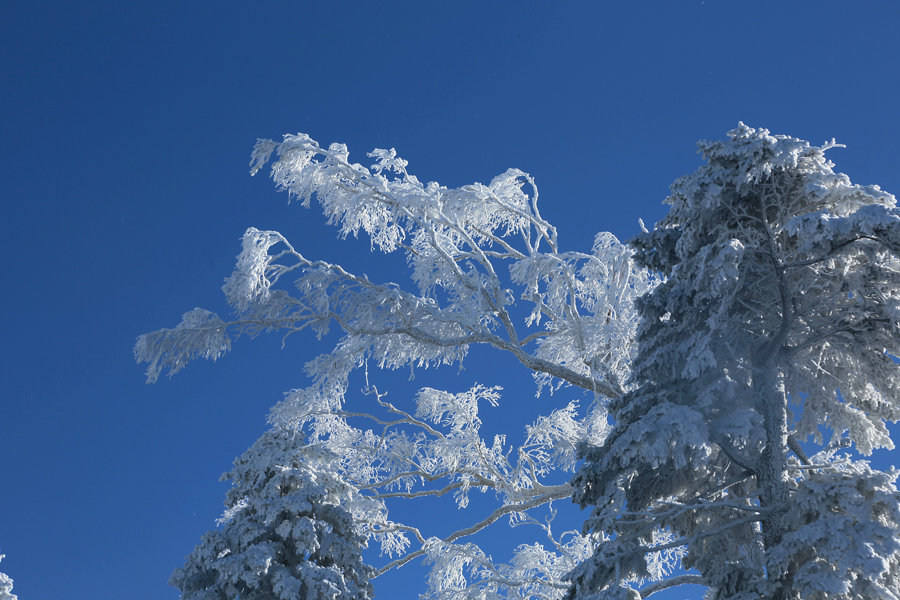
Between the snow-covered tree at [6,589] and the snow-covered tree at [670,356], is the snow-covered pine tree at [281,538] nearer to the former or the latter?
the snow-covered tree at [670,356]

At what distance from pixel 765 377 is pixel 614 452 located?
5.87 ft

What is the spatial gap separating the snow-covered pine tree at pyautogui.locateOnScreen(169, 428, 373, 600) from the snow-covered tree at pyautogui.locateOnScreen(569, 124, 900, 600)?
295 cm

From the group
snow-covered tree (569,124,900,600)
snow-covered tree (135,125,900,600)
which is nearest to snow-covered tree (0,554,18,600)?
snow-covered tree (135,125,900,600)

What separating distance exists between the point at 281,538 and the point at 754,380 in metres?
5.40

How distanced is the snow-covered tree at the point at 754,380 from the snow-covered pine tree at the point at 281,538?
295cm

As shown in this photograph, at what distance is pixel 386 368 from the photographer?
11961 millimetres

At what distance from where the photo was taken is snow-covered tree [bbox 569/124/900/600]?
272 inches

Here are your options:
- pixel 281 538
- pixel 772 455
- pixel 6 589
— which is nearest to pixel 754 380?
pixel 772 455

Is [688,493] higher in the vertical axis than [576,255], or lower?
lower

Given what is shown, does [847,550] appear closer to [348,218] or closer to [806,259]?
[806,259]

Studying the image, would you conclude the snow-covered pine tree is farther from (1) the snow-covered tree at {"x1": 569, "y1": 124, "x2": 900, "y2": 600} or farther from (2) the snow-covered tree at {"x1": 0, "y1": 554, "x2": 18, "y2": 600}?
(2) the snow-covered tree at {"x1": 0, "y1": 554, "x2": 18, "y2": 600}

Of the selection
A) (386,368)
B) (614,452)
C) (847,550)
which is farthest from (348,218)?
(847,550)

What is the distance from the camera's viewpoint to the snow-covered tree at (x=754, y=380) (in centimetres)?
690

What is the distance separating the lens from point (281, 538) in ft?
29.5
